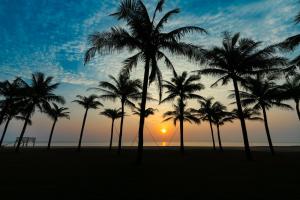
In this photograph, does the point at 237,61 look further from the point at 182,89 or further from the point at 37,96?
the point at 37,96

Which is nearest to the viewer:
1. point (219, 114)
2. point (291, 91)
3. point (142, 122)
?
→ point (142, 122)

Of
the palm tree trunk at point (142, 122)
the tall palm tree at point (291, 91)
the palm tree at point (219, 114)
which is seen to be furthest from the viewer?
the palm tree at point (219, 114)

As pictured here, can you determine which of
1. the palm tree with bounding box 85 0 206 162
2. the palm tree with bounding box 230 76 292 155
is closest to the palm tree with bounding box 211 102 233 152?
the palm tree with bounding box 230 76 292 155

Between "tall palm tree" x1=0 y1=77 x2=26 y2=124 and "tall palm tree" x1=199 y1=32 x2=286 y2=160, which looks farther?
"tall palm tree" x1=0 y1=77 x2=26 y2=124

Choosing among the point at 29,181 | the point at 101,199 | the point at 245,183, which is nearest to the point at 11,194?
the point at 29,181

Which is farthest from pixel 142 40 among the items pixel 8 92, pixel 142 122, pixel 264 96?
pixel 8 92

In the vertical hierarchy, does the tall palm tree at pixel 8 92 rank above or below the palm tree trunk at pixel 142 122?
above

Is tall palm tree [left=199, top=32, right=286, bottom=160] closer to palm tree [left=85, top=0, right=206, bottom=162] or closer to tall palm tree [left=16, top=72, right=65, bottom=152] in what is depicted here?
palm tree [left=85, top=0, right=206, bottom=162]

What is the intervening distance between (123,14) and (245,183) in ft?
38.2

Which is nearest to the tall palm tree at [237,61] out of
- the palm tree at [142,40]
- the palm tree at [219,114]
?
the palm tree at [142,40]

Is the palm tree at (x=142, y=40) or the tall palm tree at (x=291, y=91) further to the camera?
the tall palm tree at (x=291, y=91)

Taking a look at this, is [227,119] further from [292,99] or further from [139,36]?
[139,36]

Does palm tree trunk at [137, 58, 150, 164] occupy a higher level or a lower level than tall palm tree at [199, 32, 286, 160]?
lower

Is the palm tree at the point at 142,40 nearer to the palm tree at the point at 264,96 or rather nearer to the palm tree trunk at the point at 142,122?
the palm tree trunk at the point at 142,122
